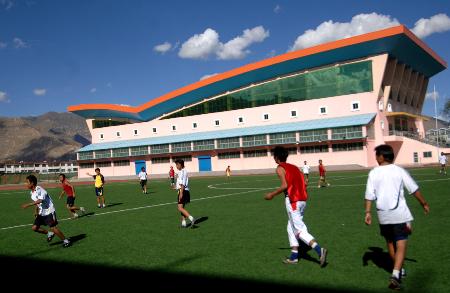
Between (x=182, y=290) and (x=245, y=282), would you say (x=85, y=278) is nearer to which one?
(x=182, y=290)

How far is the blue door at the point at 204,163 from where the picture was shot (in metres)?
57.3

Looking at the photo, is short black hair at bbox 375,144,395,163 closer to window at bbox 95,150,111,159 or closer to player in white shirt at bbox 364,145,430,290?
player in white shirt at bbox 364,145,430,290

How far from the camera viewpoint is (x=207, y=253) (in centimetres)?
730

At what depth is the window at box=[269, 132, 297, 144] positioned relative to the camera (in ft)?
160

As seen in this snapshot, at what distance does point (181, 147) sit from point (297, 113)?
17.6 metres

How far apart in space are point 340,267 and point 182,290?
7.85ft

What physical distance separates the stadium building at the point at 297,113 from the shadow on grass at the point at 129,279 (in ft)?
134

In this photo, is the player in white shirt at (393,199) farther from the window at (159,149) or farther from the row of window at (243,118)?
the window at (159,149)

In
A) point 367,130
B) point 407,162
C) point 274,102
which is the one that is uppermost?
point 274,102

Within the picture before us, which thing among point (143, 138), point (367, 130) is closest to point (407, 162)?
point (367, 130)

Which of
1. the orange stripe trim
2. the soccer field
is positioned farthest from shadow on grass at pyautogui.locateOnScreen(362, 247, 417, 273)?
the orange stripe trim

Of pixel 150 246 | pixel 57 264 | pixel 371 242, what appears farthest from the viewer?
pixel 150 246

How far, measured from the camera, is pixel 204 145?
2224 inches

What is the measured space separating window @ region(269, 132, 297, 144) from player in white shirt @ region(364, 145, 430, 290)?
4355cm
